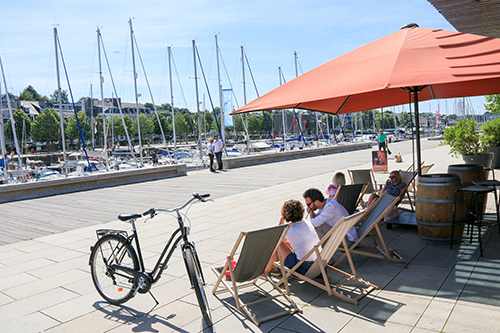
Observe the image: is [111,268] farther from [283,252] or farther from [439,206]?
[439,206]

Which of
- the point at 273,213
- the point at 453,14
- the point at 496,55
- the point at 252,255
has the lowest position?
the point at 273,213

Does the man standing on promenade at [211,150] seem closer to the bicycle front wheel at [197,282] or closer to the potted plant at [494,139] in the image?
the potted plant at [494,139]

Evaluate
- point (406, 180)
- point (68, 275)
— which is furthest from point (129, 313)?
point (406, 180)

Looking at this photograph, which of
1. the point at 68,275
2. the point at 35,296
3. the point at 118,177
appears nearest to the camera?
the point at 35,296

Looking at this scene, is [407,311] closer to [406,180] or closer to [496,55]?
[496,55]

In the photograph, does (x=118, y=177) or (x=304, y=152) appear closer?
(x=118, y=177)

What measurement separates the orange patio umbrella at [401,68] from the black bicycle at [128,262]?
194 cm

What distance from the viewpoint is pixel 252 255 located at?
3.88 metres

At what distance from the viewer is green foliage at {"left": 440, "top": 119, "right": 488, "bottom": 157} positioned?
1205cm

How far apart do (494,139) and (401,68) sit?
12764mm

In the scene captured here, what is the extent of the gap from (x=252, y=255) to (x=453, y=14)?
10.8ft

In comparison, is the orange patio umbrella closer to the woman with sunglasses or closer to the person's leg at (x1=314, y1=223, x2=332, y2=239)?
the woman with sunglasses

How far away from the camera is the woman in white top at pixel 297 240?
14.6ft

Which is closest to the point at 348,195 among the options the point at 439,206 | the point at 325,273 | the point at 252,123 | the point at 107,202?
the point at 439,206
